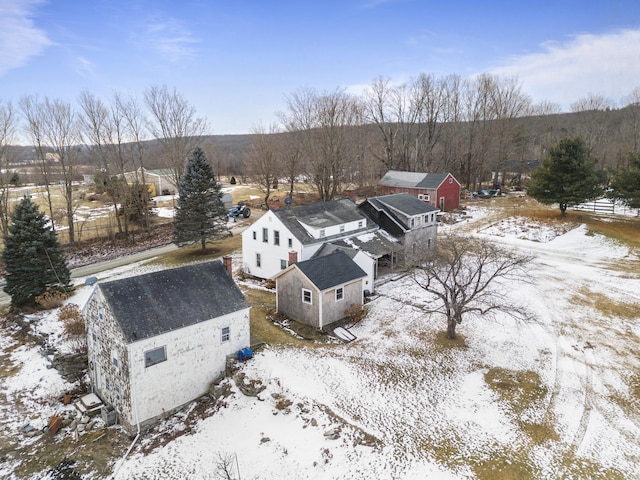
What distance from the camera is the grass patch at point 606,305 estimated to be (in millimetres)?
25625

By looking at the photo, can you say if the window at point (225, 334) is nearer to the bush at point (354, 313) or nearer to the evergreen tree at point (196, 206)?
the bush at point (354, 313)

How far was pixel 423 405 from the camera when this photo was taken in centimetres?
1758

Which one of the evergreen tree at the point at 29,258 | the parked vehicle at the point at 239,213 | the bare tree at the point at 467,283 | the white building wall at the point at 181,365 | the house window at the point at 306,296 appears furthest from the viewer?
the parked vehicle at the point at 239,213

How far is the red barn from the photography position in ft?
180

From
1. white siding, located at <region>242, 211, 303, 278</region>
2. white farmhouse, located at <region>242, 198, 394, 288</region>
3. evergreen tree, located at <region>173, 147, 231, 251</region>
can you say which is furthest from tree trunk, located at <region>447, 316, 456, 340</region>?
evergreen tree, located at <region>173, 147, 231, 251</region>

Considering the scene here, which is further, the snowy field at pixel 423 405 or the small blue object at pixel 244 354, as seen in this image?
the small blue object at pixel 244 354

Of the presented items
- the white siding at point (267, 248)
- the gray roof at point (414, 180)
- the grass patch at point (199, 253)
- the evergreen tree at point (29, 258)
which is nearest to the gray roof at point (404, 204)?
the white siding at point (267, 248)

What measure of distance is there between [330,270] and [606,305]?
18454mm

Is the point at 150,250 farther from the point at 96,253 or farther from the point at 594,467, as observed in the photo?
the point at 594,467

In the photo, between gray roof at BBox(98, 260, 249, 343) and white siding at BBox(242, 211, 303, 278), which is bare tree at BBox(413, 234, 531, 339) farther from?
gray roof at BBox(98, 260, 249, 343)

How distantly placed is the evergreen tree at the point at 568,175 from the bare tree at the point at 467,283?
14278 millimetres

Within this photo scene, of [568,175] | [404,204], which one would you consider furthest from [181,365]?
[568,175]

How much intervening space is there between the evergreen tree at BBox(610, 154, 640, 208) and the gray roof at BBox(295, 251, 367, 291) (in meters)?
35.0

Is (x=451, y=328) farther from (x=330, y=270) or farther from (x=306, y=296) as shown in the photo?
(x=306, y=296)
